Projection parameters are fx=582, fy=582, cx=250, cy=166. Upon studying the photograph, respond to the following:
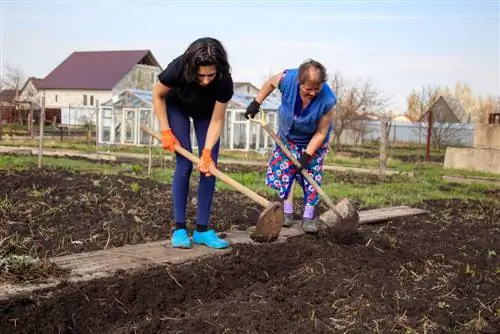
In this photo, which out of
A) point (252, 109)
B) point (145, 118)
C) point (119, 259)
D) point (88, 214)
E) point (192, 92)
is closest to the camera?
point (119, 259)

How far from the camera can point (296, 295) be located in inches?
140

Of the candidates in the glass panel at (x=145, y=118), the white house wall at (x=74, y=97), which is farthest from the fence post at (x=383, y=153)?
the white house wall at (x=74, y=97)

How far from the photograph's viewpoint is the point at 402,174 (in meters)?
13.4

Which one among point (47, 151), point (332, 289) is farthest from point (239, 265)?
point (47, 151)

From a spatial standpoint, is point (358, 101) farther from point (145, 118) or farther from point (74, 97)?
point (74, 97)

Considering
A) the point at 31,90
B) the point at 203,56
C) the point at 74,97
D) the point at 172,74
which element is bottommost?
the point at 172,74

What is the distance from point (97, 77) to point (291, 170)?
4512 cm

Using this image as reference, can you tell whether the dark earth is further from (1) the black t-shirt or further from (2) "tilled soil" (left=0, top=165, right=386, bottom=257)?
(1) the black t-shirt

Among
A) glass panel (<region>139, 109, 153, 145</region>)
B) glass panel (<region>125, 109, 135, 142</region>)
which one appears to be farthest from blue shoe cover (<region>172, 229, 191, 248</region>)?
glass panel (<region>125, 109, 135, 142</region>)

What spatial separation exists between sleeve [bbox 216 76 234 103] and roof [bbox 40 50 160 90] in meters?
43.5

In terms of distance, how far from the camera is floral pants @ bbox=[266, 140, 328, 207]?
5.43 metres

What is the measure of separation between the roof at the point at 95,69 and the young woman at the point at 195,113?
43252mm

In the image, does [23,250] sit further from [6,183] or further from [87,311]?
[6,183]

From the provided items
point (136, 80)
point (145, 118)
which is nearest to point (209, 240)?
point (145, 118)
